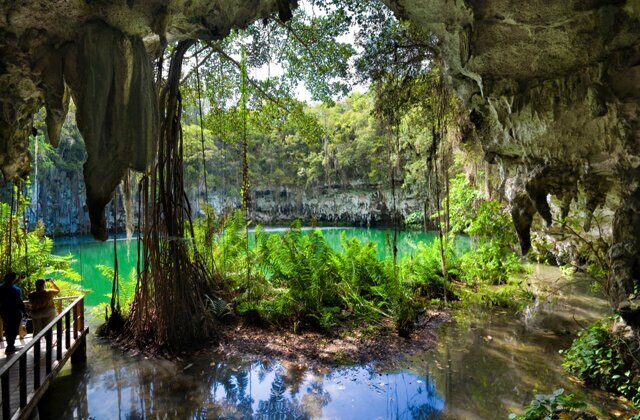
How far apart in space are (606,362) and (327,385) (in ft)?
10.3

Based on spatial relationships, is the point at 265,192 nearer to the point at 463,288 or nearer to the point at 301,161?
the point at 301,161

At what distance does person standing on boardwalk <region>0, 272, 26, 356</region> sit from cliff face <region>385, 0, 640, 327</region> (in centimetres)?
580

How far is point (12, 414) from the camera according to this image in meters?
3.29

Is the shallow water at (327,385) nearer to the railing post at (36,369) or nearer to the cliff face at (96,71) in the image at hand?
the railing post at (36,369)

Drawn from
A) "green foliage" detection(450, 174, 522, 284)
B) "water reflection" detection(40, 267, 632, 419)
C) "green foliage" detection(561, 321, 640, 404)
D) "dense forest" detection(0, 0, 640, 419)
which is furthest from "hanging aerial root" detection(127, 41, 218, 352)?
"green foliage" detection(450, 174, 522, 284)

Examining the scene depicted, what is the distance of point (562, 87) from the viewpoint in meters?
5.09

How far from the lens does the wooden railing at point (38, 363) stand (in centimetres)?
302

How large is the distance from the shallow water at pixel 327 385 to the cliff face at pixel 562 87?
1.53 m

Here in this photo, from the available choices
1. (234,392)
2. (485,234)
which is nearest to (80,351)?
(234,392)

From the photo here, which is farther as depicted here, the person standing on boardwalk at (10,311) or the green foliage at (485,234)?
the green foliage at (485,234)

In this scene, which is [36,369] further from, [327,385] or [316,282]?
[316,282]

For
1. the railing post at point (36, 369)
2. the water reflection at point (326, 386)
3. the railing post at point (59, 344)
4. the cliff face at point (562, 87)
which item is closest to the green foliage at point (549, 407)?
the water reflection at point (326, 386)

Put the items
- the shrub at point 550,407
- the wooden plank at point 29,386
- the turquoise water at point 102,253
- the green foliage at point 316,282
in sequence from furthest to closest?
1. the turquoise water at point 102,253
2. the green foliage at point 316,282
3. the wooden plank at point 29,386
4. the shrub at point 550,407

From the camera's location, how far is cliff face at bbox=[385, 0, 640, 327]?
4.23 meters
